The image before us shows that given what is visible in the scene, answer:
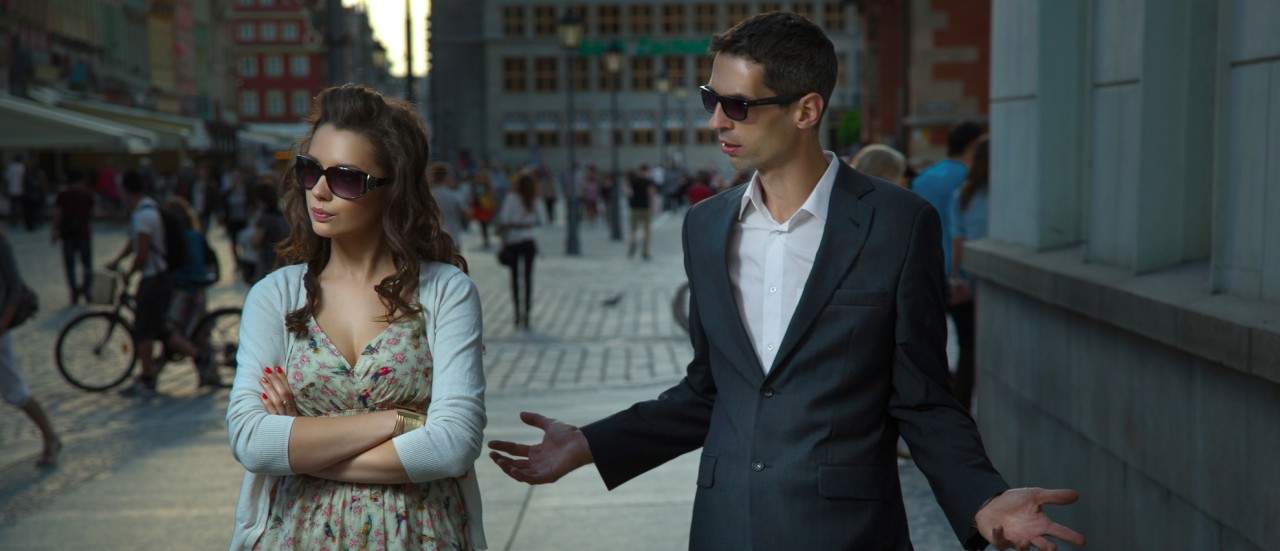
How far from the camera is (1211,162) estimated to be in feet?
16.1

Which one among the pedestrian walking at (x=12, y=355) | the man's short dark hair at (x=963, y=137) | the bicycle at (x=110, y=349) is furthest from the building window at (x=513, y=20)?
the man's short dark hair at (x=963, y=137)

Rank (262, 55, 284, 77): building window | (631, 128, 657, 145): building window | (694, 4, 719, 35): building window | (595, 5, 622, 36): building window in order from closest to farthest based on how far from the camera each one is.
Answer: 1. (595, 5, 622, 36): building window
2. (694, 4, 719, 35): building window
3. (631, 128, 657, 145): building window
4. (262, 55, 284, 77): building window

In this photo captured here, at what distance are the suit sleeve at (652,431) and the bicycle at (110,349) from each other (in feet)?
28.7

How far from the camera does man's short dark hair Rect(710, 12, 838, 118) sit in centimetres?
312

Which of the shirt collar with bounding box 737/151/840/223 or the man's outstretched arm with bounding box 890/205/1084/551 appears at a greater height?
the shirt collar with bounding box 737/151/840/223

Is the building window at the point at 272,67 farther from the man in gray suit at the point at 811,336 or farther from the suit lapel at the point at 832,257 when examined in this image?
the suit lapel at the point at 832,257

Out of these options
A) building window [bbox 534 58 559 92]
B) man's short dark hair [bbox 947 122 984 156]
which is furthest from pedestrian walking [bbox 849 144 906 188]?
building window [bbox 534 58 559 92]

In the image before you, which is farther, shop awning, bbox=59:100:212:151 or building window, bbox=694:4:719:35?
building window, bbox=694:4:719:35

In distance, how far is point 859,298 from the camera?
3.01 meters

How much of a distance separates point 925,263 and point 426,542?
3.46 feet

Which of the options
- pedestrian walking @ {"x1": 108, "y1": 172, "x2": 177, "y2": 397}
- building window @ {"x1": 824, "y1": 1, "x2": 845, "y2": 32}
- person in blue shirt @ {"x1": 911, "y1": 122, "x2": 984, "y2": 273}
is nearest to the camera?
person in blue shirt @ {"x1": 911, "y1": 122, "x2": 984, "y2": 273}

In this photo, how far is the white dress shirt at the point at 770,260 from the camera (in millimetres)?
3078

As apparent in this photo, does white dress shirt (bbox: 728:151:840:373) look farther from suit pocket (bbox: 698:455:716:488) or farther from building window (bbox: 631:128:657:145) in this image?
building window (bbox: 631:128:657:145)

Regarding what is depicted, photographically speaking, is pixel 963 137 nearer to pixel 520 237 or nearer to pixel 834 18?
pixel 520 237
